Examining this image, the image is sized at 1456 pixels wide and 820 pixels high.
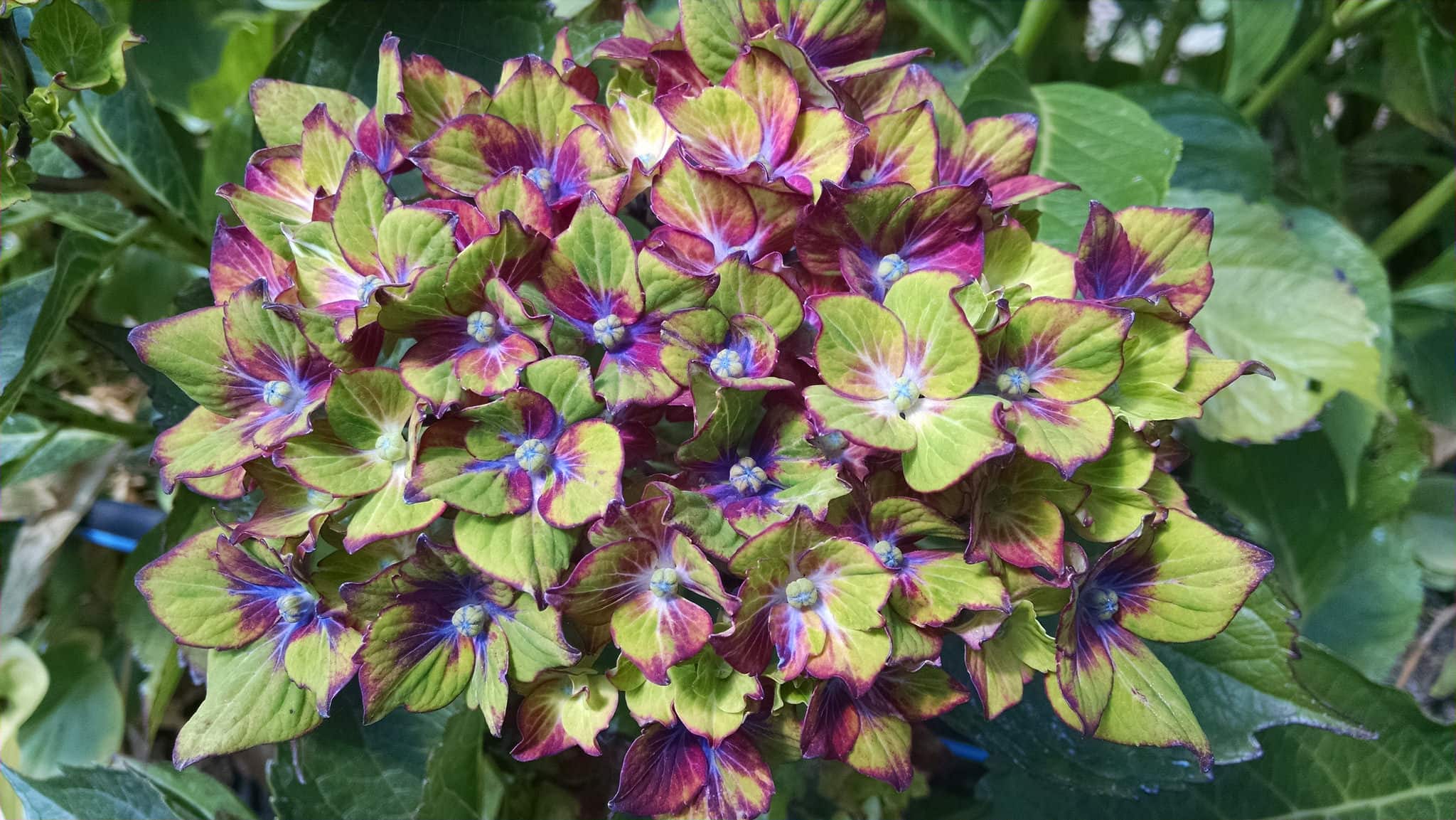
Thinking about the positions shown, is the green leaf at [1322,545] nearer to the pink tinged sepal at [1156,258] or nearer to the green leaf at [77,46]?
the pink tinged sepal at [1156,258]

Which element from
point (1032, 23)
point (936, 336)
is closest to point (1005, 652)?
point (936, 336)

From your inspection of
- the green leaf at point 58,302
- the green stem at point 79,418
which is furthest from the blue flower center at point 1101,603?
the green stem at point 79,418

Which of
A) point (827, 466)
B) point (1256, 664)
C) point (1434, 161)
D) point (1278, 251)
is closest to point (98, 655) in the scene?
point (827, 466)

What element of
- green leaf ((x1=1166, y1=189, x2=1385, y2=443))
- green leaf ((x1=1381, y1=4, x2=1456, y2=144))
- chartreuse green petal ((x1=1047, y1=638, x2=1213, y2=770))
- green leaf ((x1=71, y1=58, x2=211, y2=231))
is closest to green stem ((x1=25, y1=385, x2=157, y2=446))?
green leaf ((x1=71, y1=58, x2=211, y2=231))

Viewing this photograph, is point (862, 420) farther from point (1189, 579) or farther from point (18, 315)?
point (18, 315)

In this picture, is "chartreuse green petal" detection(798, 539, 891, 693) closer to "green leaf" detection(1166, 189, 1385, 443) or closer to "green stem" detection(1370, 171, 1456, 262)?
"green leaf" detection(1166, 189, 1385, 443)

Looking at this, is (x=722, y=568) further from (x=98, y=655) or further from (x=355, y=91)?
(x=98, y=655)

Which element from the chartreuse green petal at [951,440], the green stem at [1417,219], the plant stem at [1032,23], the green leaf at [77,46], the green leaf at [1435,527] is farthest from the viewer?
the green leaf at [1435,527]
